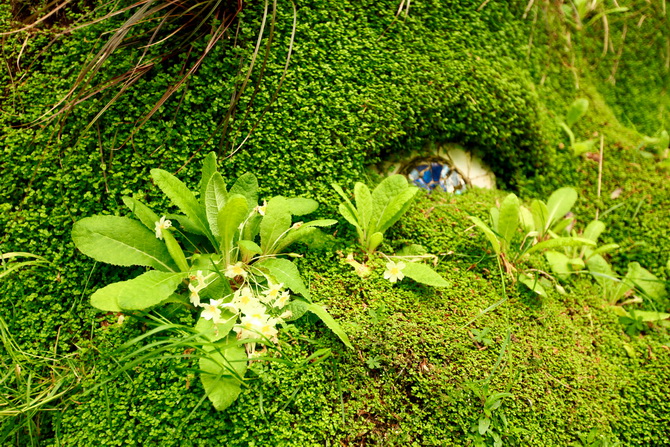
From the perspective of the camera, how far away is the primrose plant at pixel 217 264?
5.44 feet

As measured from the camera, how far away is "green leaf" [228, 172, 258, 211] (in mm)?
2072

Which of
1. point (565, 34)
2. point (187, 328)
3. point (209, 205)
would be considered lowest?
point (187, 328)

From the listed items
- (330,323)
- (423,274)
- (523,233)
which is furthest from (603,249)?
(330,323)

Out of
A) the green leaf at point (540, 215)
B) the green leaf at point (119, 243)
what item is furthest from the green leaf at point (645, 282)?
the green leaf at point (119, 243)

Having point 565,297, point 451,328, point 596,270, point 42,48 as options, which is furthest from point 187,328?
point 596,270

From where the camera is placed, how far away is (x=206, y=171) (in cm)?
203

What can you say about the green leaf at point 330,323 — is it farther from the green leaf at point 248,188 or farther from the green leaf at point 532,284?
the green leaf at point 532,284

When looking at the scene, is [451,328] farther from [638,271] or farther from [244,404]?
[638,271]

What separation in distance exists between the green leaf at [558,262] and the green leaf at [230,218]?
5.32ft

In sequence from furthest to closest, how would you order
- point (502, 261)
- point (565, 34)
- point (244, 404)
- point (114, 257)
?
point (565, 34) → point (502, 261) → point (114, 257) → point (244, 404)

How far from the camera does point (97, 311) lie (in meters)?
1.94

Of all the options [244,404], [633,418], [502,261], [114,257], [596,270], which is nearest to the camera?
[244,404]

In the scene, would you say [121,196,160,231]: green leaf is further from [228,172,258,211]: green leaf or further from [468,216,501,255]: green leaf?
[468,216,501,255]: green leaf

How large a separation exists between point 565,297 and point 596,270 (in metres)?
0.40
